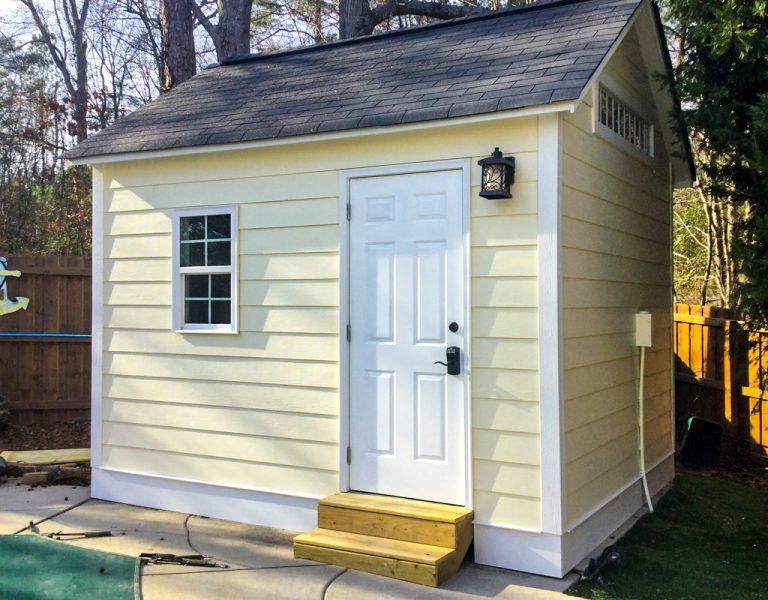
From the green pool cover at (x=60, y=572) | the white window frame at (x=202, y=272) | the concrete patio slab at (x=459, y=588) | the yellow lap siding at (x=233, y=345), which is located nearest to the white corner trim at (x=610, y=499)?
the concrete patio slab at (x=459, y=588)

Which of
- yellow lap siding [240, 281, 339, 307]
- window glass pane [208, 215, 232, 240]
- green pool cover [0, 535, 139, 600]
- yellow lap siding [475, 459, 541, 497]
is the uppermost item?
window glass pane [208, 215, 232, 240]

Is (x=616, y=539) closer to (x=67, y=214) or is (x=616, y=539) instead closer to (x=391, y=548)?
(x=391, y=548)

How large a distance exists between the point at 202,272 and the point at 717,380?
18.7 feet

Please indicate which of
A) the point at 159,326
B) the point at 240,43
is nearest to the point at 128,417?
the point at 159,326

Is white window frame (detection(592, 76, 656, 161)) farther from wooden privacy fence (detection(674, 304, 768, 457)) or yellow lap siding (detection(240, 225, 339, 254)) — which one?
wooden privacy fence (detection(674, 304, 768, 457))

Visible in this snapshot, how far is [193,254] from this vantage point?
6.01 meters

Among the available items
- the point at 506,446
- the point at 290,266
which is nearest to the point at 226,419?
Result: the point at 290,266

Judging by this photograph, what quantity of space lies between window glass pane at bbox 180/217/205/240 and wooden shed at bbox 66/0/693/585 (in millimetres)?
12

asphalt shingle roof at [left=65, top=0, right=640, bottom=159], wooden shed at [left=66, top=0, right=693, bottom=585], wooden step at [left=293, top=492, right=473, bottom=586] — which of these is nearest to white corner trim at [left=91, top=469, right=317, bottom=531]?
wooden shed at [left=66, top=0, right=693, bottom=585]

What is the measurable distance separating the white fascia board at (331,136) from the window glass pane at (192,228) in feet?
1.67

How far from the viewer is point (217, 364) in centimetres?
585

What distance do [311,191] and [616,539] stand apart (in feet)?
10.9

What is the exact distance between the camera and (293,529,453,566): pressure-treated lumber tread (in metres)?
4.47

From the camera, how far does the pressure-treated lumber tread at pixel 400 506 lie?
4.68 m
